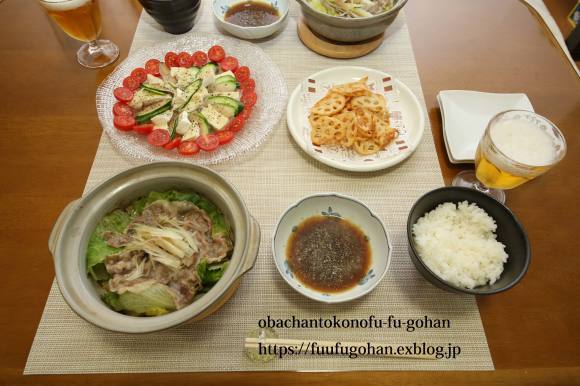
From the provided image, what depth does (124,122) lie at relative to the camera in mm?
1662

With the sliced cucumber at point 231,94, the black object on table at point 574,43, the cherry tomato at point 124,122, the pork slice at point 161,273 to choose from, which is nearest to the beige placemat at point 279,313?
the cherry tomato at point 124,122

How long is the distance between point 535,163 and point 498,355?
702 millimetres

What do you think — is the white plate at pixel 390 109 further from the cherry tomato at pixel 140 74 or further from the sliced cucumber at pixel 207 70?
the cherry tomato at pixel 140 74

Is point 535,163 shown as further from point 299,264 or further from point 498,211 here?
point 299,264

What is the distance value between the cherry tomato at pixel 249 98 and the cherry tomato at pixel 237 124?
91mm

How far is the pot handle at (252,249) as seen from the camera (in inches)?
39.8

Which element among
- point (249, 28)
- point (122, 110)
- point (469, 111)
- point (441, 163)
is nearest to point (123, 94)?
point (122, 110)

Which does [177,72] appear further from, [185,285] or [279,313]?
[279,313]

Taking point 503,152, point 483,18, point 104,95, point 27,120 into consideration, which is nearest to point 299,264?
point 503,152

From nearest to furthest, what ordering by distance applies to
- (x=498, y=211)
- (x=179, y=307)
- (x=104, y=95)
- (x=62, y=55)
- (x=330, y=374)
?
1. (x=179, y=307)
2. (x=330, y=374)
3. (x=498, y=211)
4. (x=104, y=95)
5. (x=62, y=55)

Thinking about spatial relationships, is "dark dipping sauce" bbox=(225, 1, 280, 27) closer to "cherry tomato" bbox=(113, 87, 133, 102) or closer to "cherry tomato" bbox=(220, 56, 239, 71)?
"cherry tomato" bbox=(220, 56, 239, 71)

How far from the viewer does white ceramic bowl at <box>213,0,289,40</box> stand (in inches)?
79.6

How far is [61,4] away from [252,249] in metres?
1.56

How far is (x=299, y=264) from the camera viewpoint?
1317 mm
